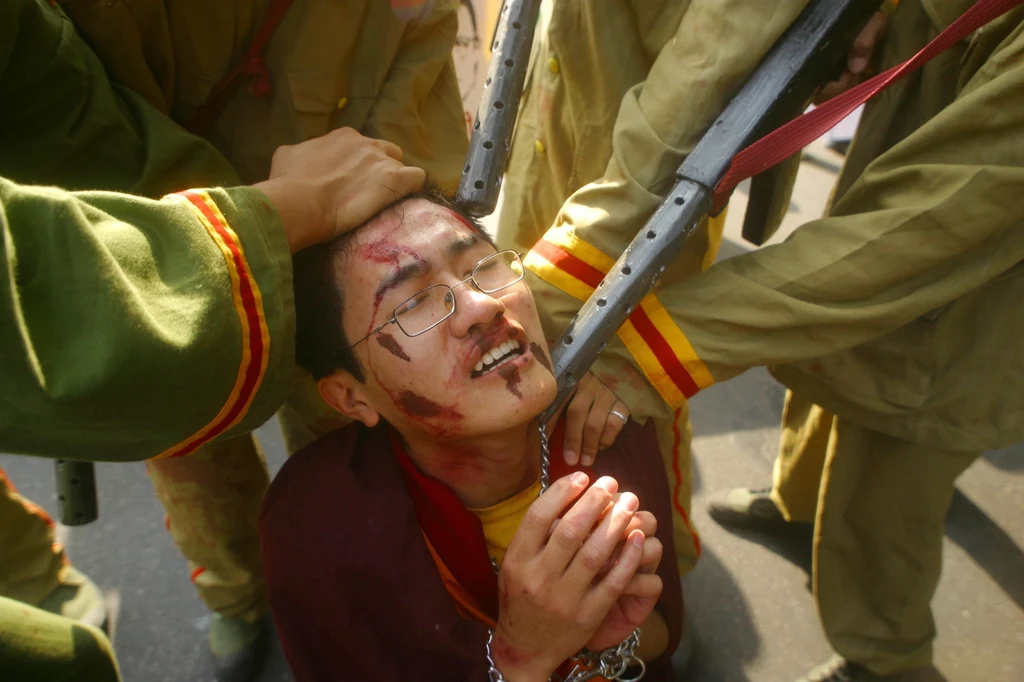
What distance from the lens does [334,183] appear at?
117 cm

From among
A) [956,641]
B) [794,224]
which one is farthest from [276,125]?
[794,224]

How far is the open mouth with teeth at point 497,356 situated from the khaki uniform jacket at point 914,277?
8.6 inches

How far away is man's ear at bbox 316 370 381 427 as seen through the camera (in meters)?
1.33

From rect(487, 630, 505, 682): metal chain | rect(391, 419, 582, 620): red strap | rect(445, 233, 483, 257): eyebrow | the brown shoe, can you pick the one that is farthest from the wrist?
the brown shoe

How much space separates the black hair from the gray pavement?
1.15 m

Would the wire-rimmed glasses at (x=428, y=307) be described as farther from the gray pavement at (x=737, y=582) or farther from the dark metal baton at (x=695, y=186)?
the gray pavement at (x=737, y=582)

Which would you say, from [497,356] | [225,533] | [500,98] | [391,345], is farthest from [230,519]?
[500,98]

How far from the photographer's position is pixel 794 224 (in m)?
4.11

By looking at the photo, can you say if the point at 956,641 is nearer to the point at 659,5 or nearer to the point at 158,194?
the point at 659,5

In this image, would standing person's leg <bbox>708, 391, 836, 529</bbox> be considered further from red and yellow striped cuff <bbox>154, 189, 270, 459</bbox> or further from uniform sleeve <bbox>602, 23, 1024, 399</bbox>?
red and yellow striped cuff <bbox>154, 189, 270, 459</bbox>

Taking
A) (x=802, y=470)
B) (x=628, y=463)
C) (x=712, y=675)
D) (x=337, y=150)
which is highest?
(x=337, y=150)

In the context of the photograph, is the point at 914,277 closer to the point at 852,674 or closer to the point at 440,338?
the point at 440,338

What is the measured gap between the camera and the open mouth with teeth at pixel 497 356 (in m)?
1.21

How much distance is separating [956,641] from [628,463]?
4.48 ft
